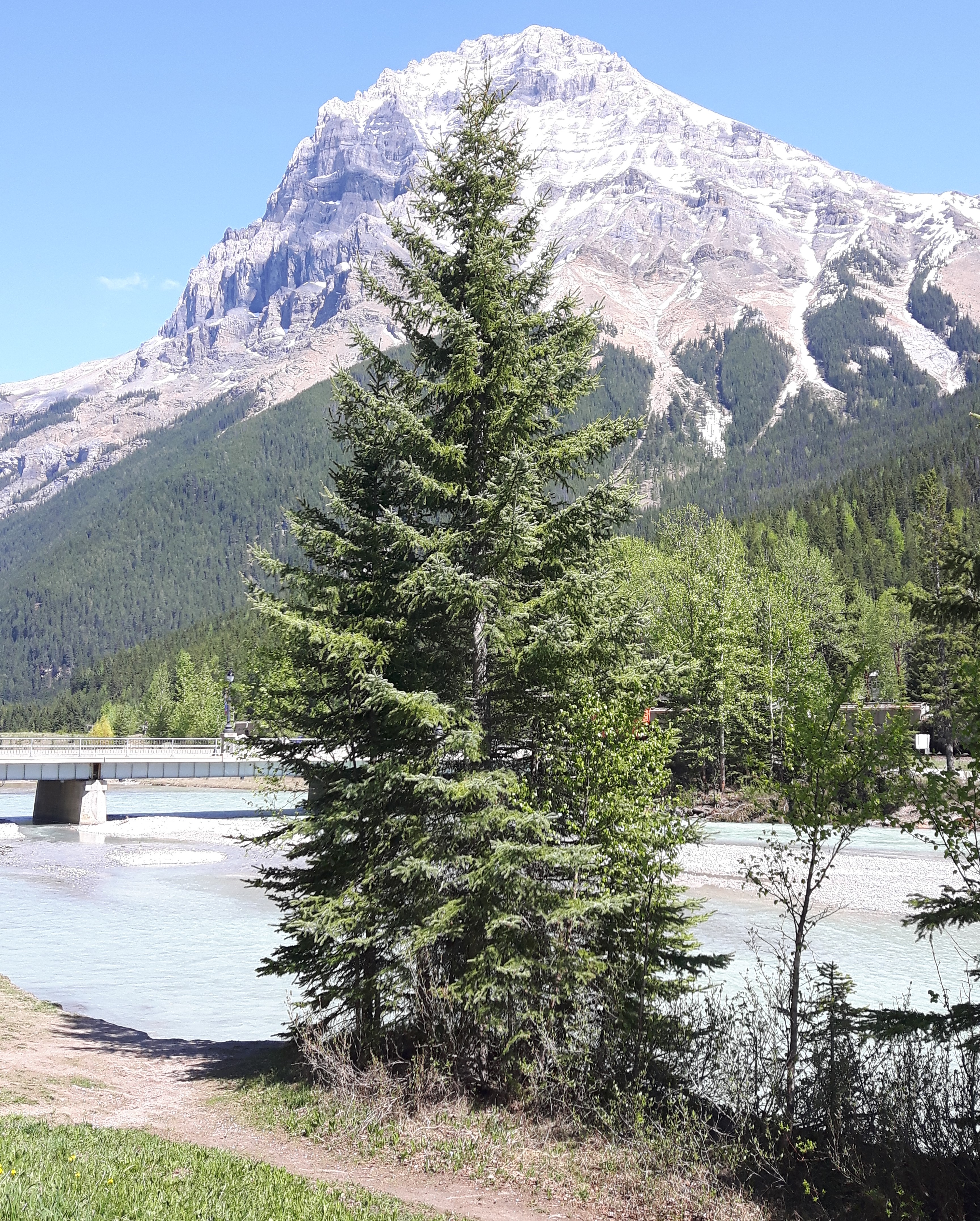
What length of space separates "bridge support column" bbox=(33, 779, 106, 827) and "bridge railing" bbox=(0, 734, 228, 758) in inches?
81.4

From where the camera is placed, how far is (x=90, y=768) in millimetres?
58219

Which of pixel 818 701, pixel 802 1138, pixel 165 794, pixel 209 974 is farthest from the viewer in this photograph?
pixel 165 794

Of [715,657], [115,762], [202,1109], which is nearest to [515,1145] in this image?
[202,1109]

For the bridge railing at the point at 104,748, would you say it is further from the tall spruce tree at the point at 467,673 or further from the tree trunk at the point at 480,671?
the tree trunk at the point at 480,671

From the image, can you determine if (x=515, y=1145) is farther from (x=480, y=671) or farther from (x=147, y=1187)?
(x=480, y=671)

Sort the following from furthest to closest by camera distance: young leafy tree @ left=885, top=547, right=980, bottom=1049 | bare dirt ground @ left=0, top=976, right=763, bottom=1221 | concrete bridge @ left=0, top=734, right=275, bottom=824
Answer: concrete bridge @ left=0, top=734, right=275, bottom=824 < bare dirt ground @ left=0, top=976, right=763, bottom=1221 < young leafy tree @ left=885, top=547, right=980, bottom=1049

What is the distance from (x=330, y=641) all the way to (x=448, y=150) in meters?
8.06

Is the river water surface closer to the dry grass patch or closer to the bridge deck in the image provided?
the dry grass patch

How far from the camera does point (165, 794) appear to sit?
8150cm

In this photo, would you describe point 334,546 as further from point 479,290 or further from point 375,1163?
point 375,1163

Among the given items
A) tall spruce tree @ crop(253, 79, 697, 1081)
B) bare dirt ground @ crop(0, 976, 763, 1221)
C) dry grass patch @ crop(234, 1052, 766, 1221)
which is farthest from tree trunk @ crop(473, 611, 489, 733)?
bare dirt ground @ crop(0, 976, 763, 1221)

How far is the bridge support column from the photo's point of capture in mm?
57312

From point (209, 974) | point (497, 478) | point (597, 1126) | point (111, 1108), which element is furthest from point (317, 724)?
point (209, 974)

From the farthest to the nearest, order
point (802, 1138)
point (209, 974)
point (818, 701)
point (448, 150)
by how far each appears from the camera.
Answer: point (209, 974), point (448, 150), point (818, 701), point (802, 1138)
